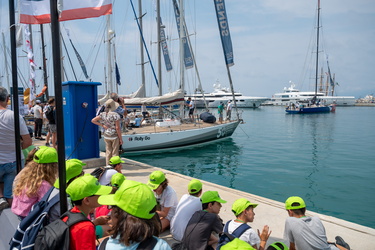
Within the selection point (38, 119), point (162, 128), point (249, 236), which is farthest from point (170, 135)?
point (249, 236)

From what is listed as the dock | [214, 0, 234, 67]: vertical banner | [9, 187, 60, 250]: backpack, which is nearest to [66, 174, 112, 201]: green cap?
[9, 187, 60, 250]: backpack

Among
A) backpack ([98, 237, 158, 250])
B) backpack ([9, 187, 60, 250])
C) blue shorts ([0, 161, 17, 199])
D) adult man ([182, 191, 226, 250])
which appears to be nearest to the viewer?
backpack ([98, 237, 158, 250])

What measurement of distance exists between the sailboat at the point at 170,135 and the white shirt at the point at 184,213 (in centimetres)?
1133

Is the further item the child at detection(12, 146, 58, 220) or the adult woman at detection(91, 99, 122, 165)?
the adult woman at detection(91, 99, 122, 165)

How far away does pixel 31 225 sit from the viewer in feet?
8.00

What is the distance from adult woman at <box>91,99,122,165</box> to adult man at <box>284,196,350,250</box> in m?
4.92

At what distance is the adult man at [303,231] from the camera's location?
333 cm

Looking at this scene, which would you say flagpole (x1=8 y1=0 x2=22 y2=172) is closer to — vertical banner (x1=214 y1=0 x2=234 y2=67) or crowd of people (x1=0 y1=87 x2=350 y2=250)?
crowd of people (x1=0 y1=87 x2=350 y2=250)

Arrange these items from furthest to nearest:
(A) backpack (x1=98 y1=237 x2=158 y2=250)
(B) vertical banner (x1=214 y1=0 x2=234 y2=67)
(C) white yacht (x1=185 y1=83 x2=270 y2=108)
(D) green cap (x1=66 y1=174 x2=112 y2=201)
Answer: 1. (C) white yacht (x1=185 y1=83 x2=270 y2=108)
2. (B) vertical banner (x1=214 y1=0 x2=234 y2=67)
3. (D) green cap (x1=66 y1=174 x2=112 y2=201)
4. (A) backpack (x1=98 y1=237 x2=158 y2=250)

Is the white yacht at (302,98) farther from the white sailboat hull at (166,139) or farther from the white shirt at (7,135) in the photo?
the white shirt at (7,135)

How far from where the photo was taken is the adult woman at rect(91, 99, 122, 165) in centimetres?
730

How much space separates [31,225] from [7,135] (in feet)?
6.94

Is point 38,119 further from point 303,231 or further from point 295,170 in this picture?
point 303,231

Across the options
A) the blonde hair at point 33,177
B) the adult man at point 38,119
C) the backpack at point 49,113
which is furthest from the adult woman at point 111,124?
the adult man at point 38,119
